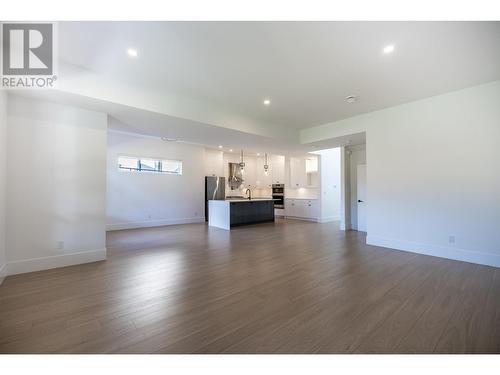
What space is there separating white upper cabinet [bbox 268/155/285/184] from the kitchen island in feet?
6.37

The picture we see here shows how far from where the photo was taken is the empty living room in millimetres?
1764

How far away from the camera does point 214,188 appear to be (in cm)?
938

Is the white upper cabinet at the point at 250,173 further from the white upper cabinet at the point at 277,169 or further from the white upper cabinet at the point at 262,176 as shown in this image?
the white upper cabinet at the point at 277,169

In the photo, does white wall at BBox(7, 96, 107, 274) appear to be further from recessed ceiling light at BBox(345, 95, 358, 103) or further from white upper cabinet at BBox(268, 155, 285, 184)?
white upper cabinet at BBox(268, 155, 285, 184)

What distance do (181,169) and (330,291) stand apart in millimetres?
7171

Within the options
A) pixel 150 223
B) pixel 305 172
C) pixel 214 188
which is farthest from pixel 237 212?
pixel 305 172

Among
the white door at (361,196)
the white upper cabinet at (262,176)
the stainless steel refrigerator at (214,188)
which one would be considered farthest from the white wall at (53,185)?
the white upper cabinet at (262,176)

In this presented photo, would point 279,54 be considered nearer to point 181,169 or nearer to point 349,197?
point 349,197

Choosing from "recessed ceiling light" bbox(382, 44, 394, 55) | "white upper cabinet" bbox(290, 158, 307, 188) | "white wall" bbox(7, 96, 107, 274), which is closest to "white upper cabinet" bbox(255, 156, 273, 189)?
"white upper cabinet" bbox(290, 158, 307, 188)

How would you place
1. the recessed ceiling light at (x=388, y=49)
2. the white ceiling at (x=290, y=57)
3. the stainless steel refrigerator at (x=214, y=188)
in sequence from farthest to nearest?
the stainless steel refrigerator at (x=214, y=188) → the recessed ceiling light at (x=388, y=49) → the white ceiling at (x=290, y=57)

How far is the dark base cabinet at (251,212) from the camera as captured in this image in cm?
730

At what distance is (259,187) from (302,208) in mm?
2690

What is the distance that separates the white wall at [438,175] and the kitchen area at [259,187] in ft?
12.7
